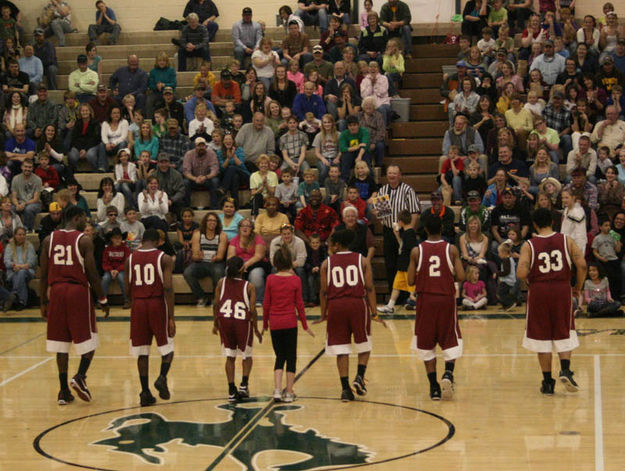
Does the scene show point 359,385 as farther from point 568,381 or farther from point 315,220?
point 315,220

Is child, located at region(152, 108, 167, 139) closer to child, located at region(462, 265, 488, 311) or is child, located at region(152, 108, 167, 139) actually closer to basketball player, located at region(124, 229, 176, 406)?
child, located at region(462, 265, 488, 311)

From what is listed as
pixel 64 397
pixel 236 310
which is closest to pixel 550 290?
pixel 236 310

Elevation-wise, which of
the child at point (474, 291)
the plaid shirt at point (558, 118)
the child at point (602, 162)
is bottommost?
the child at point (474, 291)

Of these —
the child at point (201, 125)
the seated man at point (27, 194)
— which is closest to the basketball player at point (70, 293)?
the seated man at point (27, 194)

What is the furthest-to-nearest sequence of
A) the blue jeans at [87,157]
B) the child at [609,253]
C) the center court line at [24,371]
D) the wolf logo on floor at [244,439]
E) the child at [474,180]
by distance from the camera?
1. the blue jeans at [87,157]
2. the child at [474,180]
3. the child at [609,253]
4. the center court line at [24,371]
5. the wolf logo on floor at [244,439]

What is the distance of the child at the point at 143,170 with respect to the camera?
57.8ft

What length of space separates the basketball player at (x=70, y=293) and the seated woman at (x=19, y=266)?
266 inches

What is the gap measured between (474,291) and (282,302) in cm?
661

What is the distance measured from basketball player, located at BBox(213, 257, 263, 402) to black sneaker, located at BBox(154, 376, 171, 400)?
1.91 ft

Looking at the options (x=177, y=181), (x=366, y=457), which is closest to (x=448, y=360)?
(x=366, y=457)

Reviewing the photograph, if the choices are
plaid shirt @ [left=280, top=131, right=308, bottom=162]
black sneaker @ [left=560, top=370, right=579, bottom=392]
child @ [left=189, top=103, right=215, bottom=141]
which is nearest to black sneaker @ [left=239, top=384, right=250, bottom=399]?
black sneaker @ [left=560, top=370, right=579, bottom=392]

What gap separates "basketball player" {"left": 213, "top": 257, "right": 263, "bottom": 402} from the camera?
980 cm

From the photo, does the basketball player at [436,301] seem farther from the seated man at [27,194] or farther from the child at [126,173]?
the seated man at [27,194]

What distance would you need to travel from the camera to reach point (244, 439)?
8.39m
